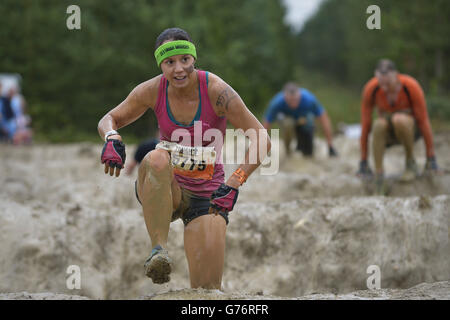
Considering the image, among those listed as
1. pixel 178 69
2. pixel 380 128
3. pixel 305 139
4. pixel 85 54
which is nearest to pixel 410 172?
pixel 380 128

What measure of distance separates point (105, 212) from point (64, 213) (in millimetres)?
421

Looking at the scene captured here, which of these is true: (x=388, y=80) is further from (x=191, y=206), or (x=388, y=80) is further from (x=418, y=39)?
(x=418, y=39)

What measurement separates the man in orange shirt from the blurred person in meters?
2.63

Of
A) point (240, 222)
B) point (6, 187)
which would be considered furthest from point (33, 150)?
point (240, 222)

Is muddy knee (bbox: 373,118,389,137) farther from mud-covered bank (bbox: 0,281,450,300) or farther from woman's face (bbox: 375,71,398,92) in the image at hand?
mud-covered bank (bbox: 0,281,450,300)

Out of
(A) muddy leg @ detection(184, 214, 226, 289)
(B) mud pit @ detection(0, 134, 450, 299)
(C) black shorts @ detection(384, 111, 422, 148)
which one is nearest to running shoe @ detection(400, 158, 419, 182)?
(C) black shorts @ detection(384, 111, 422, 148)

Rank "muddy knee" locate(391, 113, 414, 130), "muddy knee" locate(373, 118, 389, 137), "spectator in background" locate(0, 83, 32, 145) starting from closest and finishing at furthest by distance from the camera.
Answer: "muddy knee" locate(391, 113, 414, 130), "muddy knee" locate(373, 118, 389, 137), "spectator in background" locate(0, 83, 32, 145)

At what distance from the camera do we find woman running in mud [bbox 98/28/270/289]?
136 inches

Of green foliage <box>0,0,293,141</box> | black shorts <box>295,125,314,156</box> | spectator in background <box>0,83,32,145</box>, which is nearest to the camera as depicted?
black shorts <box>295,125,314,156</box>

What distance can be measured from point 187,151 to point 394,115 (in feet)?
13.4

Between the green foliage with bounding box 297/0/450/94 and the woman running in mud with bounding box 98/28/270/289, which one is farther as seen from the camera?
the green foliage with bounding box 297/0/450/94

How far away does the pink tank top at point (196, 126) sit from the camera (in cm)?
362

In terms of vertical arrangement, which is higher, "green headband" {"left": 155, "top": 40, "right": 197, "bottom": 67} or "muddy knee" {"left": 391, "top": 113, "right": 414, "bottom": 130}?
"muddy knee" {"left": 391, "top": 113, "right": 414, "bottom": 130}

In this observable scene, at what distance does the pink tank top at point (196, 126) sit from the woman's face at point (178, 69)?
119 mm
